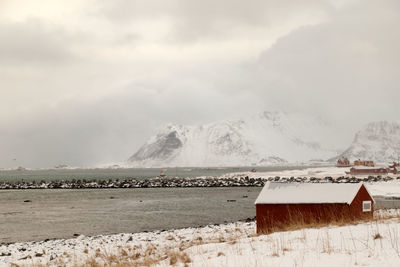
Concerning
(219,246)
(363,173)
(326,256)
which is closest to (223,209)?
(219,246)

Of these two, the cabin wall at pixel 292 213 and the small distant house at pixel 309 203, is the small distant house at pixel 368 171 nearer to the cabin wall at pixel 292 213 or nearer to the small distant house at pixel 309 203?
the small distant house at pixel 309 203

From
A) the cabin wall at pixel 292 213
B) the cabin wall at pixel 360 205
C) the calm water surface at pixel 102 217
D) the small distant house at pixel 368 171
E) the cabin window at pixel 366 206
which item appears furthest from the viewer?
the small distant house at pixel 368 171

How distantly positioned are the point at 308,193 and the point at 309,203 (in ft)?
2.16

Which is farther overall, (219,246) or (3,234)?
(3,234)

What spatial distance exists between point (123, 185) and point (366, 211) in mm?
78372

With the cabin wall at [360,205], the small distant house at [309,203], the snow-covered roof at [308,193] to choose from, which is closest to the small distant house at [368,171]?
the cabin wall at [360,205]

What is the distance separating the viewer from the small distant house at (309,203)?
25.1m

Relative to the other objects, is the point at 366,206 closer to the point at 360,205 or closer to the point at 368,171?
the point at 360,205

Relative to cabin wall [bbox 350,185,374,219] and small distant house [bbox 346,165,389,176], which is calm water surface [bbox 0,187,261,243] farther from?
small distant house [bbox 346,165,389,176]

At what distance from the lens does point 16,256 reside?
23344 mm

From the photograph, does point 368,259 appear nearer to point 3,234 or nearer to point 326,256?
point 326,256

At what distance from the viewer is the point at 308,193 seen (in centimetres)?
2616

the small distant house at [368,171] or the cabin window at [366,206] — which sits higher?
the cabin window at [366,206]

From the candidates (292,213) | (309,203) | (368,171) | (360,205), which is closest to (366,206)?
(360,205)
